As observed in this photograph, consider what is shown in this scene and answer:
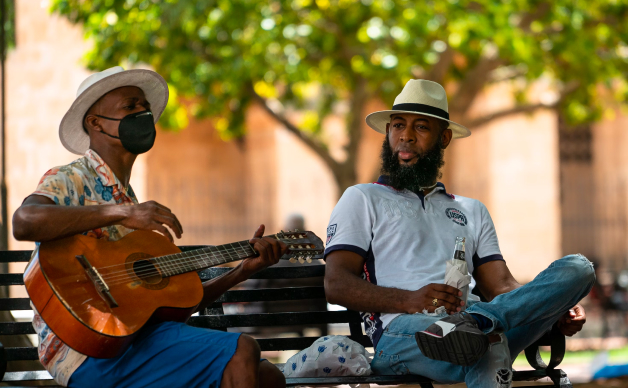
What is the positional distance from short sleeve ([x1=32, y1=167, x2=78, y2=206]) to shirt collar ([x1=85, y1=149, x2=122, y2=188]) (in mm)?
192

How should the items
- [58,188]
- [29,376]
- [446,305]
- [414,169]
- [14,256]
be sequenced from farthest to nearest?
[414,169] → [14,256] → [29,376] → [446,305] → [58,188]

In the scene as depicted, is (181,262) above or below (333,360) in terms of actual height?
above

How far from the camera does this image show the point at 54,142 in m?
10.2

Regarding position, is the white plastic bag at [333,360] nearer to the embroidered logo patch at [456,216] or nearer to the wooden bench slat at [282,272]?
the wooden bench slat at [282,272]

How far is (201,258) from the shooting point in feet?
11.1

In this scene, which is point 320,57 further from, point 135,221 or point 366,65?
point 135,221

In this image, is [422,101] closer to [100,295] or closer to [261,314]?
[261,314]

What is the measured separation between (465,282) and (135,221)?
1.65 m

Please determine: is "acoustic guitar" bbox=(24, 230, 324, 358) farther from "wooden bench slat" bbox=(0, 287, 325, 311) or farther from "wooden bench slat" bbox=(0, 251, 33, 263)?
"wooden bench slat" bbox=(0, 251, 33, 263)

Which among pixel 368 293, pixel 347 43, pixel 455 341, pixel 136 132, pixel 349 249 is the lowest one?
pixel 455 341

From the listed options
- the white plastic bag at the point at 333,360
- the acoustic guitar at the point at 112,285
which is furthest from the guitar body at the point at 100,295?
the white plastic bag at the point at 333,360

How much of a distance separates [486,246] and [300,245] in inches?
46.7

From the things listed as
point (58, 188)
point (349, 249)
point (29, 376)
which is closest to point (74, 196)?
point (58, 188)

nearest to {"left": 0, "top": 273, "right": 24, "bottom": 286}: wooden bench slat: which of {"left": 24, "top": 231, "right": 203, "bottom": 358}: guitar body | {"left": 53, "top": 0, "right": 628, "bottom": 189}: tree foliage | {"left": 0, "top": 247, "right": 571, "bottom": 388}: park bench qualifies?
{"left": 0, "top": 247, "right": 571, "bottom": 388}: park bench
